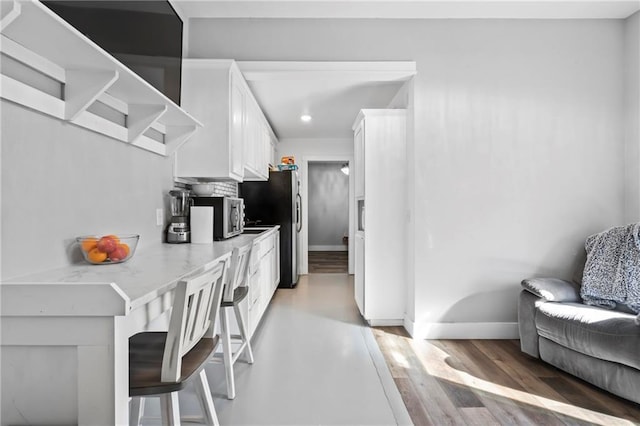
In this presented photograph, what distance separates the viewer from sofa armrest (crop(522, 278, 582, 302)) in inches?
113

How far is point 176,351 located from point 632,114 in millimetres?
3883

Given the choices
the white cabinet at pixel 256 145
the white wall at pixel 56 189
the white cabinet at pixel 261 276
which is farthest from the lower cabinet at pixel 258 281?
the white wall at pixel 56 189

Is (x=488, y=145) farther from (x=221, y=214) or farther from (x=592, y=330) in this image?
(x=221, y=214)

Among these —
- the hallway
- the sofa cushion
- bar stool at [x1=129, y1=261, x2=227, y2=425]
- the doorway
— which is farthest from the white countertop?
the doorway

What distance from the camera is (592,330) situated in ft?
7.84

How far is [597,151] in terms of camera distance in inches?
134

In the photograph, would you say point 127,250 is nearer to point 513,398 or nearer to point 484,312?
point 513,398

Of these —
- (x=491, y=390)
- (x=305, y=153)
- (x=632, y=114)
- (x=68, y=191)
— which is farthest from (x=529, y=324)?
(x=305, y=153)

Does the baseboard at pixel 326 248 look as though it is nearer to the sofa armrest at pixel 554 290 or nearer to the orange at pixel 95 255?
the sofa armrest at pixel 554 290

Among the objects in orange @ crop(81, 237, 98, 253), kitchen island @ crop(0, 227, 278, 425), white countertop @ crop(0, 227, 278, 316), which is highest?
orange @ crop(81, 237, 98, 253)

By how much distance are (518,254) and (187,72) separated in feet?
10.3

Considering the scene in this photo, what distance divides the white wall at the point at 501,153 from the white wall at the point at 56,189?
2.12 m

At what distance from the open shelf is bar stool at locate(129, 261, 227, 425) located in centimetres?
92

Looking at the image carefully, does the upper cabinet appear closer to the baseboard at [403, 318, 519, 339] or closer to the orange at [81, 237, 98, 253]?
the orange at [81, 237, 98, 253]
